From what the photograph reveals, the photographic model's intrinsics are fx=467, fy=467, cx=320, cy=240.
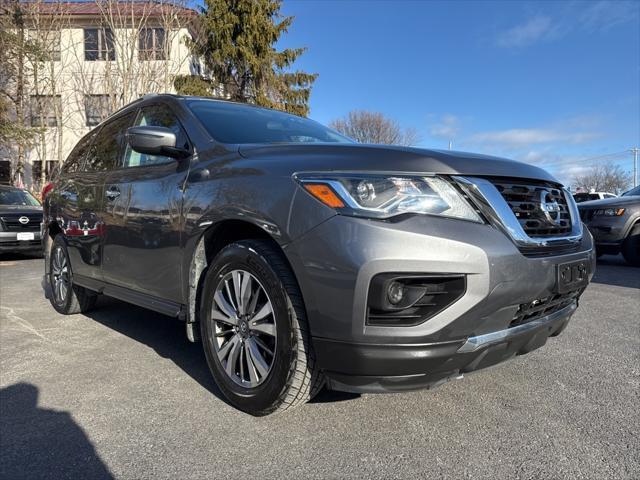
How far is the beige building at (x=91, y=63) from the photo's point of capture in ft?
Answer: 63.3

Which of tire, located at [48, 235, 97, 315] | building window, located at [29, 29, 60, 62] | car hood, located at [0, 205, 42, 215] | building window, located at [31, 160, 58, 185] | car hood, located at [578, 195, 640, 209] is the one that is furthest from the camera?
building window, located at [31, 160, 58, 185]

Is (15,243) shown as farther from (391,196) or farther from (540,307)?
(540,307)

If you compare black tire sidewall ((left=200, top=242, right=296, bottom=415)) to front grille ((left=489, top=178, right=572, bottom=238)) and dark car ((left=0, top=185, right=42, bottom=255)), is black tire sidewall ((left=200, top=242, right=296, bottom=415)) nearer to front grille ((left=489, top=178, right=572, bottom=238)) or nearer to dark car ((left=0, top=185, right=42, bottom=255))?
front grille ((left=489, top=178, right=572, bottom=238))

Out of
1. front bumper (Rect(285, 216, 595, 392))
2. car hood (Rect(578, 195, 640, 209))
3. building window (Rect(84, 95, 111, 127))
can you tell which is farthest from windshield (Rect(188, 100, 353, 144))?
building window (Rect(84, 95, 111, 127))

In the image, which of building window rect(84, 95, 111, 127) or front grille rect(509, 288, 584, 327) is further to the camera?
building window rect(84, 95, 111, 127)

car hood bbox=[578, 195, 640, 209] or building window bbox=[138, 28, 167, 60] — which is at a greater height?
building window bbox=[138, 28, 167, 60]

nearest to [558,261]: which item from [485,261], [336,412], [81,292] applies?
[485,261]

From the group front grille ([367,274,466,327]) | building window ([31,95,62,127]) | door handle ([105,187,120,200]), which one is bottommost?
front grille ([367,274,466,327])

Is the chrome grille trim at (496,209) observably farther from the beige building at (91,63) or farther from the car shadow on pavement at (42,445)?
the beige building at (91,63)

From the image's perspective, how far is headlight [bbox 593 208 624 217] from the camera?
7.84 metres

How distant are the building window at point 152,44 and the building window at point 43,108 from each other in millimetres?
4897

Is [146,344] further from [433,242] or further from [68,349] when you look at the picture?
[433,242]

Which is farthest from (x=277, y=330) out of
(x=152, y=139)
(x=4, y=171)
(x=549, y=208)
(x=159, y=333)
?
(x=4, y=171)

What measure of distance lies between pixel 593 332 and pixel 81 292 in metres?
4.67
